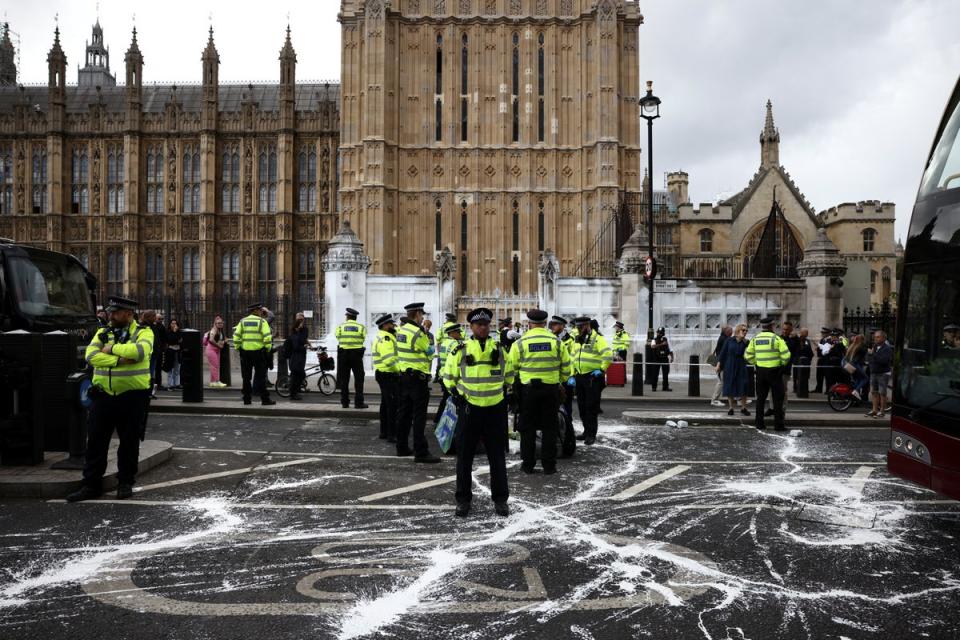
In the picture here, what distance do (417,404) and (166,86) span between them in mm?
45896

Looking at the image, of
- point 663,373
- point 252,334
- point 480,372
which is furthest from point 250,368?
point 663,373

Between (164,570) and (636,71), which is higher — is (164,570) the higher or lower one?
the lower one

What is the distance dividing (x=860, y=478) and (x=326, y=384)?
10531 mm

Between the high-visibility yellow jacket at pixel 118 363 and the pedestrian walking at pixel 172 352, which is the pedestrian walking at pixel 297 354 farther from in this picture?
the high-visibility yellow jacket at pixel 118 363

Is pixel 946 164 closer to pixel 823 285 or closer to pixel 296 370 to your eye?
pixel 296 370

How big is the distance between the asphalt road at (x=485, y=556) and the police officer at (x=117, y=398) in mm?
233

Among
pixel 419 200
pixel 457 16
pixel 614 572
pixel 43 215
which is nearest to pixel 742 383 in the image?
pixel 614 572

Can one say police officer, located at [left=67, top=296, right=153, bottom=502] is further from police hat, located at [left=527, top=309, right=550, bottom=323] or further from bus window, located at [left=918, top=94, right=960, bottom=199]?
bus window, located at [left=918, top=94, right=960, bottom=199]

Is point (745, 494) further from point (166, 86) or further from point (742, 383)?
point (166, 86)

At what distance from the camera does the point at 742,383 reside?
43.0 ft

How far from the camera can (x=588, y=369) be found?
9.90 metres

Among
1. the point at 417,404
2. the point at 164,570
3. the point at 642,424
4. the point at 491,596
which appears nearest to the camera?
the point at 491,596

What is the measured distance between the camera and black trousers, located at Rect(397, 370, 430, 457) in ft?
27.9

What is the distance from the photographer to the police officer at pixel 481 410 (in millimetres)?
6308
